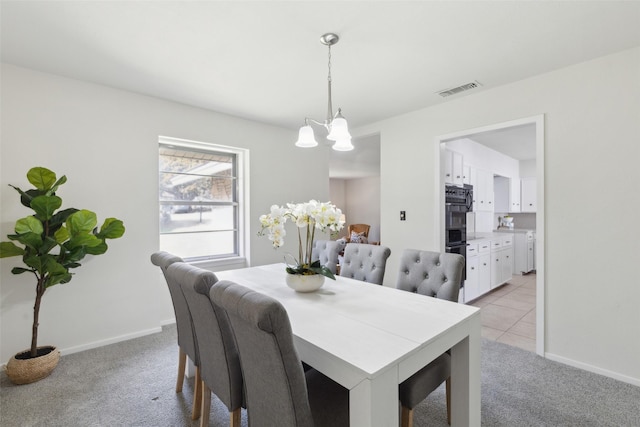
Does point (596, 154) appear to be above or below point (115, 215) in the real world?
above

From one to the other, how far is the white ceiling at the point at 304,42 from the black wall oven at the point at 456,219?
4.49 ft

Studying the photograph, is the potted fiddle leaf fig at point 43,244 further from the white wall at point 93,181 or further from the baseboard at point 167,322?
the baseboard at point 167,322

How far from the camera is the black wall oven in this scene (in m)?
3.48

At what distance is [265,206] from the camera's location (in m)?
3.92

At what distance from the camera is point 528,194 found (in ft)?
20.6

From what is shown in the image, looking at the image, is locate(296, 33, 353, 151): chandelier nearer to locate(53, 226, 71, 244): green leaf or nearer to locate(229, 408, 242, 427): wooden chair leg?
locate(229, 408, 242, 427): wooden chair leg

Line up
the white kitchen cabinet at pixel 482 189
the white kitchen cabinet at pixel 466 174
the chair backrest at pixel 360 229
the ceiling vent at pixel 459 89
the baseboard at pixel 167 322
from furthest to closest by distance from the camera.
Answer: the chair backrest at pixel 360 229 → the white kitchen cabinet at pixel 482 189 → the white kitchen cabinet at pixel 466 174 → the baseboard at pixel 167 322 → the ceiling vent at pixel 459 89

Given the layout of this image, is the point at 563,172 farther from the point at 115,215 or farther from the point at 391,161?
the point at 115,215

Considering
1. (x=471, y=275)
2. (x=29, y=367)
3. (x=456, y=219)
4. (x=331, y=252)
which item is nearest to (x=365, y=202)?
(x=471, y=275)

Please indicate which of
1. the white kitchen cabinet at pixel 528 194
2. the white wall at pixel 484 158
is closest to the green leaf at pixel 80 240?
the white wall at pixel 484 158

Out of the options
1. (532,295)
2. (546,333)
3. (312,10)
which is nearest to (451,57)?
(312,10)

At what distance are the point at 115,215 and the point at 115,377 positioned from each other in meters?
1.42

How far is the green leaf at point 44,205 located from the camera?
2.07m

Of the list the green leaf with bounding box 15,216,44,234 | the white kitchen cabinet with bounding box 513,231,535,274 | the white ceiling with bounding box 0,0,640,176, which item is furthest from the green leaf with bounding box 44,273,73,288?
the white kitchen cabinet with bounding box 513,231,535,274
